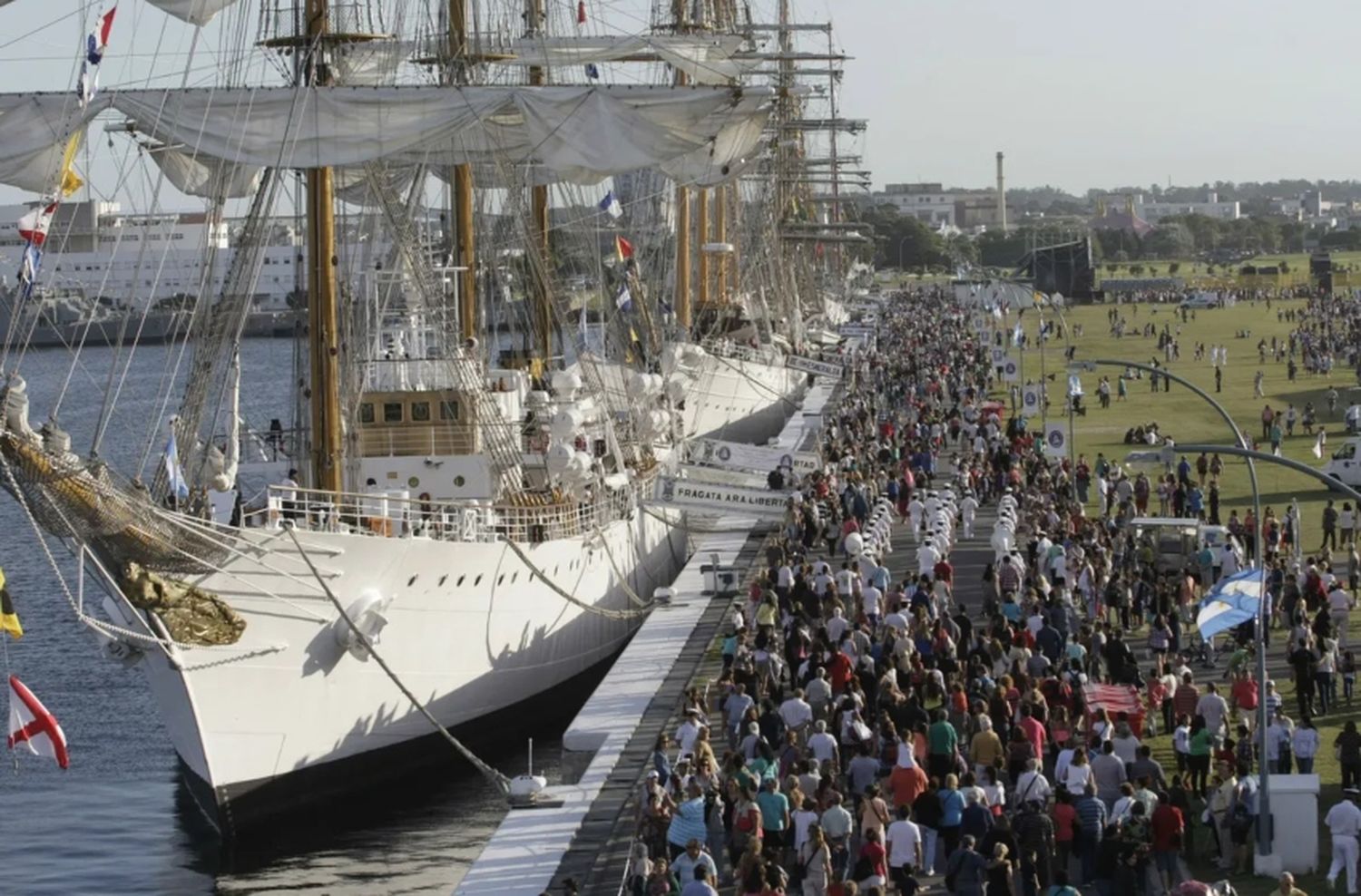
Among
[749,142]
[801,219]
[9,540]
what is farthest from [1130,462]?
[801,219]

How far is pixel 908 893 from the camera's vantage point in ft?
68.5

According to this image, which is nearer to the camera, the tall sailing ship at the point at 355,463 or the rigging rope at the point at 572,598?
the tall sailing ship at the point at 355,463

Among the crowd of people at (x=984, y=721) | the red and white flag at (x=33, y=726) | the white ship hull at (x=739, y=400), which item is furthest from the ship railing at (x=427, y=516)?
the white ship hull at (x=739, y=400)

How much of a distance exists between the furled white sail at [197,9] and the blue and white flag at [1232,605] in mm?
20086

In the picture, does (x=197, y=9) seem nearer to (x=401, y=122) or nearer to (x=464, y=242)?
(x=401, y=122)

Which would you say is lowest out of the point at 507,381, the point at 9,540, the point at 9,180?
the point at 9,540

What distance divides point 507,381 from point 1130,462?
58.1 ft

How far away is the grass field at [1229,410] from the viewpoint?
28.7 metres

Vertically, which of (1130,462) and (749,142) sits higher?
(749,142)

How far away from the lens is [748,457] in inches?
1944

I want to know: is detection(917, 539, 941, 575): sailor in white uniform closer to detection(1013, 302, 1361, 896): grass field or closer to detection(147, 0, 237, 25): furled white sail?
detection(1013, 302, 1361, 896): grass field

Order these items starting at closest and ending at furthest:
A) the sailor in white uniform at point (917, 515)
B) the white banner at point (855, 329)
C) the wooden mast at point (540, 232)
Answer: the sailor in white uniform at point (917, 515) < the wooden mast at point (540, 232) < the white banner at point (855, 329)

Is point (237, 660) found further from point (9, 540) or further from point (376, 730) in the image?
point (9, 540)

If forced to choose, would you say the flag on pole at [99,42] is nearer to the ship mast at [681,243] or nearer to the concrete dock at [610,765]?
the concrete dock at [610,765]
